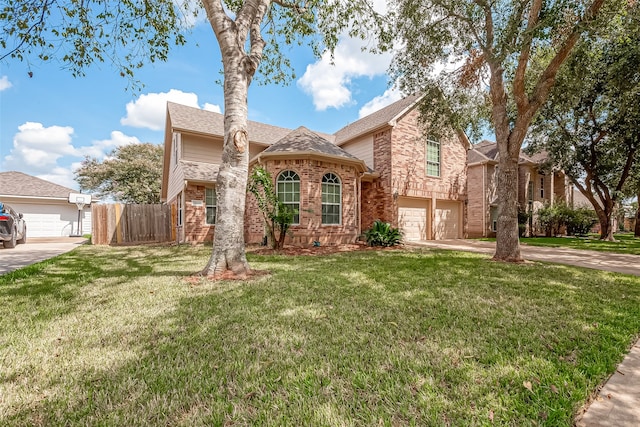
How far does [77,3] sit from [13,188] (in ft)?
60.0

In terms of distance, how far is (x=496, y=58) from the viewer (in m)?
6.64

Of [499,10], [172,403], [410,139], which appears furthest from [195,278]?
[410,139]

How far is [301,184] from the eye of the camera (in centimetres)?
1062

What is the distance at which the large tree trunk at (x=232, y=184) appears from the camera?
18.5 feet

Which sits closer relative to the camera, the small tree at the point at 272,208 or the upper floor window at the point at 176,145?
the small tree at the point at 272,208

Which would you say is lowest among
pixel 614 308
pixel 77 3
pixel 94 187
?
pixel 614 308

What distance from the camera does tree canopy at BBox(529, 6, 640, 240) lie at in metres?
9.68

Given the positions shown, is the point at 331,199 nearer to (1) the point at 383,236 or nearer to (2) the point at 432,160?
(1) the point at 383,236

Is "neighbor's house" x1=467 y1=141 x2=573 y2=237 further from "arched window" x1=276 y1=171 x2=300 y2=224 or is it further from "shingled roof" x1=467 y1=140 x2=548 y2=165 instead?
"arched window" x1=276 y1=171 x2=300 y2=224

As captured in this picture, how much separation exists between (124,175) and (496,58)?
32.2 m

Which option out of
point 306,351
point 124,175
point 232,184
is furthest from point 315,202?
point 124,175

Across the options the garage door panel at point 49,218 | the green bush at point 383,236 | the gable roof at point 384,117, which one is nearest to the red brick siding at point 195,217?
the green bush at point 383,236

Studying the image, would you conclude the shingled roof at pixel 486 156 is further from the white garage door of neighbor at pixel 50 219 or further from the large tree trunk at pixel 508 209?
the white garage door of neighbor at pixel 50 219

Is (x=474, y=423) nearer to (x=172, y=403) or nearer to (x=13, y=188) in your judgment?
(x=172, y=403)
